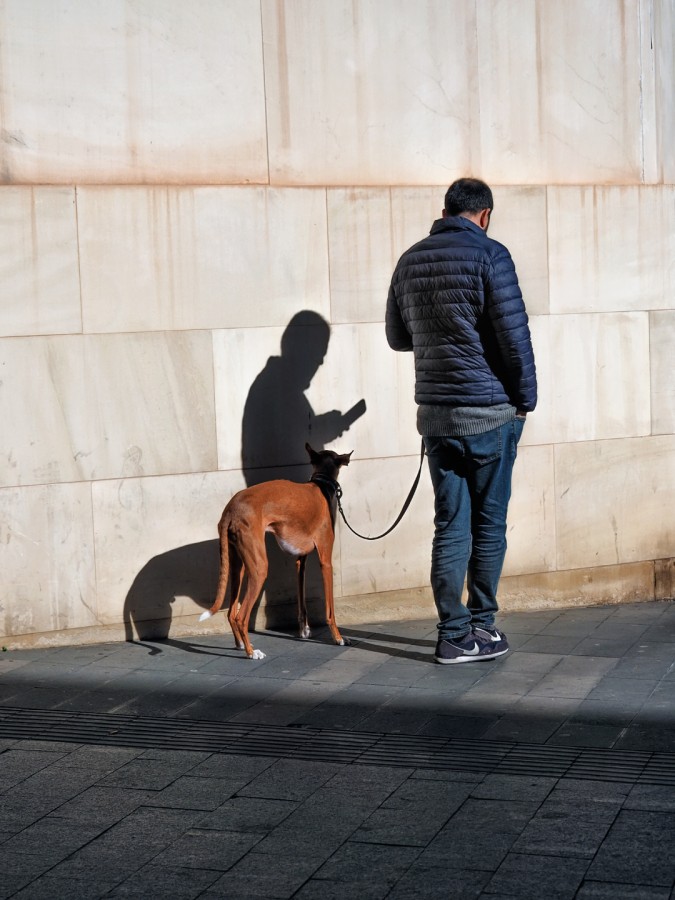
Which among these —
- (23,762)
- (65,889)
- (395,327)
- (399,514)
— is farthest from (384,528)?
(65,889)

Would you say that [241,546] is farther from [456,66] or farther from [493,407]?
[456,66]

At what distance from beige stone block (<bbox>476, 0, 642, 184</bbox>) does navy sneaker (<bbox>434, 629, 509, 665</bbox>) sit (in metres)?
2.91

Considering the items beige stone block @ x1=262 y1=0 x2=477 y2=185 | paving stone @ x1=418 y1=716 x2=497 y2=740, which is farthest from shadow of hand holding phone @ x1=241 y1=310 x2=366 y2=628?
paving stone @ x1=418 y1=716 x2=497 y2=740

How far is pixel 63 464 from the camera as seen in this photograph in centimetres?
722

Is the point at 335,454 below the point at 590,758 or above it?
above

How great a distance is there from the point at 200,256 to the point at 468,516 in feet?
7.06

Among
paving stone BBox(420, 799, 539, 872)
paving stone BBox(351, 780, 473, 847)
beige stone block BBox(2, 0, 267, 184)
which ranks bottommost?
paving stone BBox(351, 780, 473, 847)

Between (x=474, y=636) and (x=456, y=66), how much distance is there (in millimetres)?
3420

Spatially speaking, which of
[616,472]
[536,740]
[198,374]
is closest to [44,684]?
[198,374]

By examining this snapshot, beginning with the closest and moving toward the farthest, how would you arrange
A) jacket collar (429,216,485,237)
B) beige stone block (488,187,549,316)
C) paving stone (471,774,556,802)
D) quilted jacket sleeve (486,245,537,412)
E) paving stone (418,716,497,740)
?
1. paving stone (471,774,556,802)
2. paving stone (418,716,497,740)
3. quilted jacket sleeve (486,245,537,412)
4. jacket collar (429,216,485,237)
5. beige stone block (488,187,549,316)

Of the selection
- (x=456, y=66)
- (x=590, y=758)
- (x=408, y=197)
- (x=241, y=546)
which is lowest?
(x=590, y=758)

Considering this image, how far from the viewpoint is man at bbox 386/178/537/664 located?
6379mm

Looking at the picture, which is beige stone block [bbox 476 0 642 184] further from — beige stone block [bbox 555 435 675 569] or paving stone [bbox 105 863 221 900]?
paving stone [bbox 105 863 221 900]

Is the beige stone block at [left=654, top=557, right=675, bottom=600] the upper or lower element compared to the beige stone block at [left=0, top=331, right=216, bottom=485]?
lower
